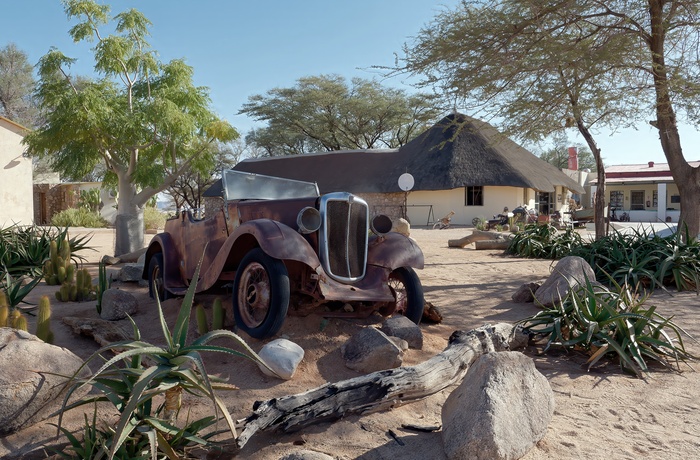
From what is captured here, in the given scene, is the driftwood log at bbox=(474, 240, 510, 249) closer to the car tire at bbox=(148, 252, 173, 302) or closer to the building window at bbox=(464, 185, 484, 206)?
the car tire at bbox=(148, 252, 173, 302)

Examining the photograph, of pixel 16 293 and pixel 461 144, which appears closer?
pixel 16 293

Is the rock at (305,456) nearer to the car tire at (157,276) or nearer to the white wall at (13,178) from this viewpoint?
the car tire at (157,276)

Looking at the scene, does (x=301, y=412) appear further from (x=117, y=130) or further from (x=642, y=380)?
(x=117, y=130)

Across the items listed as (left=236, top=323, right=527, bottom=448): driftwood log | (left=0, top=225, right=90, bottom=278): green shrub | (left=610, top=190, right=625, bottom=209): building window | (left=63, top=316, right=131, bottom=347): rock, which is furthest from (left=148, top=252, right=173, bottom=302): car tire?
(left=610, top=190, right=625, bottom=209): building window

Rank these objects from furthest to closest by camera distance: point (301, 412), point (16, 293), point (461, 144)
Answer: point (461, 144), point (16, 293), point (301, 412)

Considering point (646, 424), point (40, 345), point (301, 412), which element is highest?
point (40, 345)

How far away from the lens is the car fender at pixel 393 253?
5086mm

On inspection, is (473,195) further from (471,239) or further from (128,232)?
(128,232)

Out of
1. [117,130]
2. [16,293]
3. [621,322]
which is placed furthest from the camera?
[117,130]

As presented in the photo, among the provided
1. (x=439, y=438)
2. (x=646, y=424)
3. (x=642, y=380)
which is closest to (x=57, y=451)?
(x=439, y=438)

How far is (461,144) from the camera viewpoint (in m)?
28.9

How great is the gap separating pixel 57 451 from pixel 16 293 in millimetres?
3570

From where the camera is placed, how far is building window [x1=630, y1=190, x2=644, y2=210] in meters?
40.8

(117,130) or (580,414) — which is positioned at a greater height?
(117,130)
